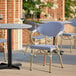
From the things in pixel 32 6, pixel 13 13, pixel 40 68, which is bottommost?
pixel 40 68

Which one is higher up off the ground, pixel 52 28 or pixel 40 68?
pixel 52 28

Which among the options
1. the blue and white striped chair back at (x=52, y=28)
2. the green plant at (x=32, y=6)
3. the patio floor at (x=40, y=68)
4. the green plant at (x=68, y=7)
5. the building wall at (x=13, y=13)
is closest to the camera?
the patio floor at (x=40, y=68)

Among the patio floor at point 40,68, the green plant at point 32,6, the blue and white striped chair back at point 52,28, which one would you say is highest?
the green plant at point 32,6

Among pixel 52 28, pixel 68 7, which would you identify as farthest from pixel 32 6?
pixel 68 7

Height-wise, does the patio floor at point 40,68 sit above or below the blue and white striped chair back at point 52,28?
below

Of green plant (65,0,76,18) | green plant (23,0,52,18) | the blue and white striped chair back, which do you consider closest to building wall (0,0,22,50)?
green plant (23,0,52,18)

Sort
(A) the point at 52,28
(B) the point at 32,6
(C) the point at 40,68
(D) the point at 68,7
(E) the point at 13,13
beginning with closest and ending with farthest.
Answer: (C) the point at 40,68
(A) the point at 52,28
(E) the point at 13,13
(B) the point at 32,6
(D) the point at 68,7

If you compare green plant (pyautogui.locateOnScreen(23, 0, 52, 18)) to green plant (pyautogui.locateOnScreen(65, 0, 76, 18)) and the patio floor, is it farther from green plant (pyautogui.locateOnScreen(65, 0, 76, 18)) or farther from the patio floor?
green plant (pyautogui.locateOnScreen(65, 0, 76, 18))

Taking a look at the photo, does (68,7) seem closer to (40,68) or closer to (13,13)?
(13,13)

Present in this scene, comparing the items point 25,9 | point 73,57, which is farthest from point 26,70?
point 25,9

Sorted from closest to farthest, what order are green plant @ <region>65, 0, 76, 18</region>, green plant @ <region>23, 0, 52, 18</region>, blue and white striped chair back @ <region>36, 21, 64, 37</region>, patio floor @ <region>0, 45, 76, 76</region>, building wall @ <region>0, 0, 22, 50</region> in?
patio floor @ <region>0, 45, 76, 76</region>
blue and white striped chair back @ <region>36, 21, 64, 37</region>
building wall @ <region>0, 0, 22, 50</region>
green plant @ <region>23, 0, 52, 18</region>
green plant @ <region>65, 0, 76, 18</region>

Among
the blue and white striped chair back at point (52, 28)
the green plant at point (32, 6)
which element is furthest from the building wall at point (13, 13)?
the blue and white striped chair back at point (52, 28)

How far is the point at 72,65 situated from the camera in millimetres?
6816

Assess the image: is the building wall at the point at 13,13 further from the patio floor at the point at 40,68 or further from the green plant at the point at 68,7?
the green plant at the point at 68,7
